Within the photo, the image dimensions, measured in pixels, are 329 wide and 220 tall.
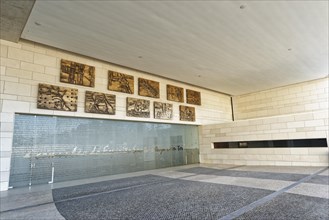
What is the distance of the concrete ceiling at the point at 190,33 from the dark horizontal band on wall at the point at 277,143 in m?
3.05

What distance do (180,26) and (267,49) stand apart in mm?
3419

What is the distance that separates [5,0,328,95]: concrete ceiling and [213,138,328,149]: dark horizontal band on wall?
120 inches

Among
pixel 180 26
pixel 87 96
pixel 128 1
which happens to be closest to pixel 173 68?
pixel 180 26

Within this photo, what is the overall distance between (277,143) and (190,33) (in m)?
5.88

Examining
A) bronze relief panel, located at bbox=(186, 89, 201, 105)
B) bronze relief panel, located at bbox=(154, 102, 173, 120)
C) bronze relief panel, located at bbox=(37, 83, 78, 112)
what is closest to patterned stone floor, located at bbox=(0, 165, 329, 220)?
bronze relief panel, located at bbox=(37, 83, 78, 112)

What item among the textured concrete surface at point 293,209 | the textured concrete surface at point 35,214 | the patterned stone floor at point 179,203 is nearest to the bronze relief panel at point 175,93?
the patterned stone floor at point 179,203

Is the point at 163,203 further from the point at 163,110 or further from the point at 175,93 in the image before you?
the point at 175,93

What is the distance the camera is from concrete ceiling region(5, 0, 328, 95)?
180 inches

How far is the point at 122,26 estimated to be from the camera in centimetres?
522

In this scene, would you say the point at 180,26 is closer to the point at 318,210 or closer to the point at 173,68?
the point at 173,68

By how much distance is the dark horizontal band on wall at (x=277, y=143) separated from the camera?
7.43 metres

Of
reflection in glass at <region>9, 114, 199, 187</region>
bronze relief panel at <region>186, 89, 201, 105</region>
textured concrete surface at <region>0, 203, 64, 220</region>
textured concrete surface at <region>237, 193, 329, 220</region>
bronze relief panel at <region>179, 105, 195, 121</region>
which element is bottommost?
textured concrete surface at <region>0, 203, 64, 220</region>

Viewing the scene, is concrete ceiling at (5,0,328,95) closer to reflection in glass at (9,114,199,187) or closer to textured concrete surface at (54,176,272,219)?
reflection in glass at (9,114,199,187)

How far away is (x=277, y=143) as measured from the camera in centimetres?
832
